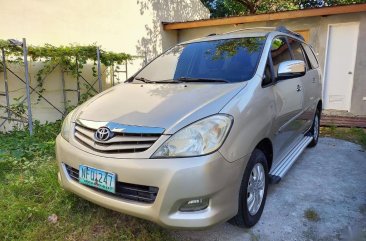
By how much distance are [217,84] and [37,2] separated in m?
5.17

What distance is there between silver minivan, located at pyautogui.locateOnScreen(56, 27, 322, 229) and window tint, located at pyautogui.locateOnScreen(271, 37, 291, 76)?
0.03 metres

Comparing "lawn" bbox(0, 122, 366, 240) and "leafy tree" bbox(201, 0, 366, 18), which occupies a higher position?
"leafy tree" bbox(201, 0, 366, 18)

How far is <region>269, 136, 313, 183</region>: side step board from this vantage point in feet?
9.22

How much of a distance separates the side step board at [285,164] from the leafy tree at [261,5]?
36.4ft

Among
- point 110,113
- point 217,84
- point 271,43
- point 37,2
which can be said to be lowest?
point 110,113

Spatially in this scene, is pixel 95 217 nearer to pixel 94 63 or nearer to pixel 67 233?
pixel 67 233

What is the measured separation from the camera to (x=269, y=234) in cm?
241

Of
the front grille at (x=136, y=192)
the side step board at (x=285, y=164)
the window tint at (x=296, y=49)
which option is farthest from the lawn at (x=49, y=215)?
the window tint at (x=296, y=49)

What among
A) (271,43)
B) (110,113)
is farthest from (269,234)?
(271,43)

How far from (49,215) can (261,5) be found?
14.2 metres

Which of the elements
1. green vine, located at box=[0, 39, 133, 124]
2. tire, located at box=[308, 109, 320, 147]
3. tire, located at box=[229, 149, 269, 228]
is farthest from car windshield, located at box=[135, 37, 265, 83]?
green vine, located at box=[0, 39, 133, 124]

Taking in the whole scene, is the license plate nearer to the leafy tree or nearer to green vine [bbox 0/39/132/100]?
green vine [bbox 0/39/132/100]

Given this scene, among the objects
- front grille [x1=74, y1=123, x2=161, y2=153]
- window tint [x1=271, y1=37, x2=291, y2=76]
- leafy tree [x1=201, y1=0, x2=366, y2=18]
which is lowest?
front grille [x1=74, y1=123, x2=161, y2=153]

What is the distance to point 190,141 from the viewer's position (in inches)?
76.2
